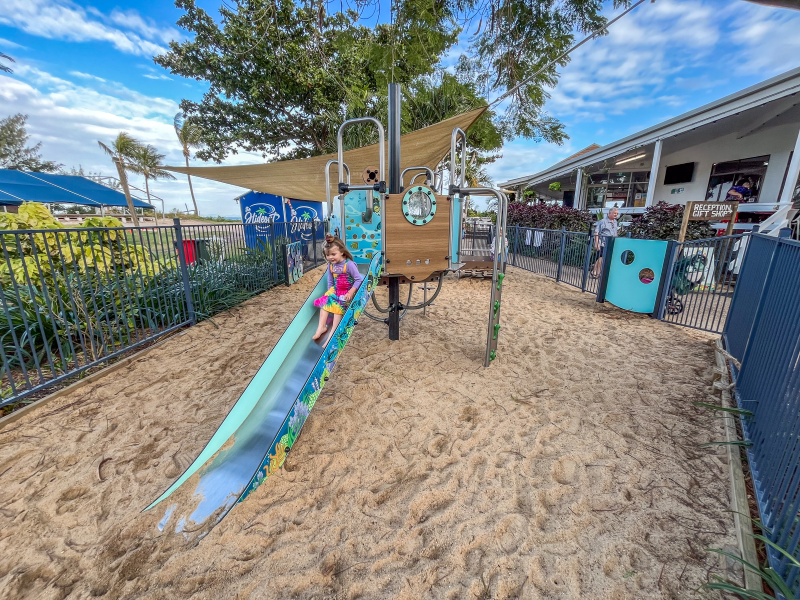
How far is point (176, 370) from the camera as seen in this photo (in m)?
3.83

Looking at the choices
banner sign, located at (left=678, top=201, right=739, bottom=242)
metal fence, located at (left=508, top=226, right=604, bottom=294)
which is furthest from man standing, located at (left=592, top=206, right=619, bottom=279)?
banner sign, located at (left=678, top=201, right=739, bottom=242)

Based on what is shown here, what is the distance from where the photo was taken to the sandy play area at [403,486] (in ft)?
5.44

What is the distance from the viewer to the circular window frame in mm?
3579

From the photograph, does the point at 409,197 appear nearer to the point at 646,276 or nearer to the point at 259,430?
the point at 259,430

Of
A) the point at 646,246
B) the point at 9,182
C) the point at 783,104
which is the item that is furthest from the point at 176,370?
the point at 9,182

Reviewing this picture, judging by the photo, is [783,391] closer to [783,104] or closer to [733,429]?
[733,429]

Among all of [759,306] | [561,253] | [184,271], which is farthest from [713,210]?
[184,271]

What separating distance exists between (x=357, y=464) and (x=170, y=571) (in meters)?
1.18

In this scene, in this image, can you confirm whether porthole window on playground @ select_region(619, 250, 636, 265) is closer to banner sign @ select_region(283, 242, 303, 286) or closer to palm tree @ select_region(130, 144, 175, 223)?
banner sign @ select_region(283, 242, 303, 286)

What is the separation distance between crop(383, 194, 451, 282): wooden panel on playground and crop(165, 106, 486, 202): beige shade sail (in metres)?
3.36

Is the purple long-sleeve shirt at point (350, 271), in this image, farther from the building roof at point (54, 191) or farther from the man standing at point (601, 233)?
the building roof at point (54, 191)

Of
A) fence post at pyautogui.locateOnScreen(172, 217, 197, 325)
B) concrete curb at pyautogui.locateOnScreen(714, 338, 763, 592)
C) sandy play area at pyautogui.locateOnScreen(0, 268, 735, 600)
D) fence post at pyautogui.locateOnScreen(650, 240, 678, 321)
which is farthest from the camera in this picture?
fence post at pyautogui.locateOnScreen(650, 240, 678, 321)

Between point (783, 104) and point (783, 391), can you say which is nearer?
point (783, 391)

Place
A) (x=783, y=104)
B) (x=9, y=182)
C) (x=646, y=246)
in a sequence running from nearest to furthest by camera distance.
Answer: (x=646, y=246) → (x=783, y=104) → (x=9, y=182)
